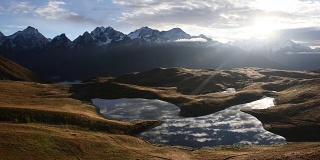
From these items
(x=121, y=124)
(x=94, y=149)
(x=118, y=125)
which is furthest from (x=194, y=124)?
(x=94, y=149)

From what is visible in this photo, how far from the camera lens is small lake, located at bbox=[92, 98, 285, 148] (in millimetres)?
84500

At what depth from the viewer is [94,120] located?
8644cm

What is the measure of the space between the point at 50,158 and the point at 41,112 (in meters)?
31.8

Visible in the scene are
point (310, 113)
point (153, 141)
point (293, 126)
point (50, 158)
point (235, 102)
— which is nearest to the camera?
point (50, 158)

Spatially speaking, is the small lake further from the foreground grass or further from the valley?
the foreground grass

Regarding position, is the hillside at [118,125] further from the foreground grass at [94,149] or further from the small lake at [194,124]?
the small lake at [194,124]

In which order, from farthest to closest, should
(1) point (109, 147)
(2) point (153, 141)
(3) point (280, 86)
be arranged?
(3) point (280, 86)
(2) point (153, 141)
(1) point (109, 147)

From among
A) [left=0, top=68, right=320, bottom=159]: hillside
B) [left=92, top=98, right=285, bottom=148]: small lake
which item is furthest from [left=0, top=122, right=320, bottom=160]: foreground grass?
[left=92, top=98, right=285, bottom=148]: small lake

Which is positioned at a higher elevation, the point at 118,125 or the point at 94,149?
the point at 94,149

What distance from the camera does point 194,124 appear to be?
101 meters

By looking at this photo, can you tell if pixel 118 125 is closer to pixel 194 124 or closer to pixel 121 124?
pixel 121 124

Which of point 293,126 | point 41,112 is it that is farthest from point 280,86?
point 41,112

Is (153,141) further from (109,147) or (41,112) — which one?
(41,112)

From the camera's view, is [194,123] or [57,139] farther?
[194,123]
